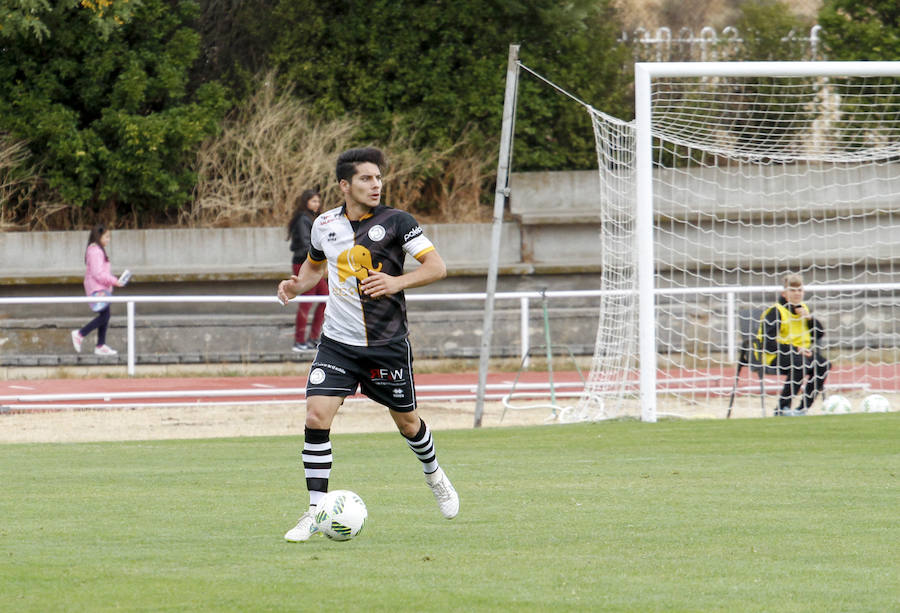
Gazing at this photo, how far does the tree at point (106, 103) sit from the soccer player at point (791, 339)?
1130cm

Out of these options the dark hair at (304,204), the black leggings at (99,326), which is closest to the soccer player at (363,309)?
the dark hair at (304,204)

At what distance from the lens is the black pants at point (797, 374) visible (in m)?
14.3

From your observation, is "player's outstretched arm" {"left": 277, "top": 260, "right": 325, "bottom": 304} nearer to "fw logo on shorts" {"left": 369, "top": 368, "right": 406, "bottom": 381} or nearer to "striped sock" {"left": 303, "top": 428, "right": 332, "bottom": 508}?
"fw logo on shorts" {"left": 369, "top": 368, "right": 406, "bottom": 381}

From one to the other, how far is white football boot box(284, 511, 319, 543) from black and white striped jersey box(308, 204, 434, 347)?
0.95 m

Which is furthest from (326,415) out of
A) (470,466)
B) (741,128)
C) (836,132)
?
(836,132)

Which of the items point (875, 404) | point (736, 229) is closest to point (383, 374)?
point (875, 404)

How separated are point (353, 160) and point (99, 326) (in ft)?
36.4

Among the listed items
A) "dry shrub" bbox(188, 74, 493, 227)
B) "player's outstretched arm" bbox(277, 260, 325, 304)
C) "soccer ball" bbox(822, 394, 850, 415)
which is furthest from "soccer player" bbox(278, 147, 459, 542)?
"dry shrub" bbox(188, 74, 493, 227)

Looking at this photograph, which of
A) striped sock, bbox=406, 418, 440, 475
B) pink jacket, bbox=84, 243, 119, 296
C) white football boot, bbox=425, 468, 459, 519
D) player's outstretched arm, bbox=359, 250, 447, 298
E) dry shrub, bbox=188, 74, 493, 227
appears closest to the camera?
player's outstretched arm, bbox=359, 250, 447, 298

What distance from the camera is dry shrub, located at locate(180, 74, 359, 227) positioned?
76.7 ft

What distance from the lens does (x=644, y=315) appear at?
514 inches

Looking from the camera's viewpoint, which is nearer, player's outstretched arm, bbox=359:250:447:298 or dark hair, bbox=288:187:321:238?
player's outstretched arm, bbox=359:250:447:298

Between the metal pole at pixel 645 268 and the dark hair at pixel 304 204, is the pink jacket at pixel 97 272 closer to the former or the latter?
the dark hair at pixel 304 204

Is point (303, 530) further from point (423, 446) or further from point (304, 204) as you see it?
point (304, 204)
